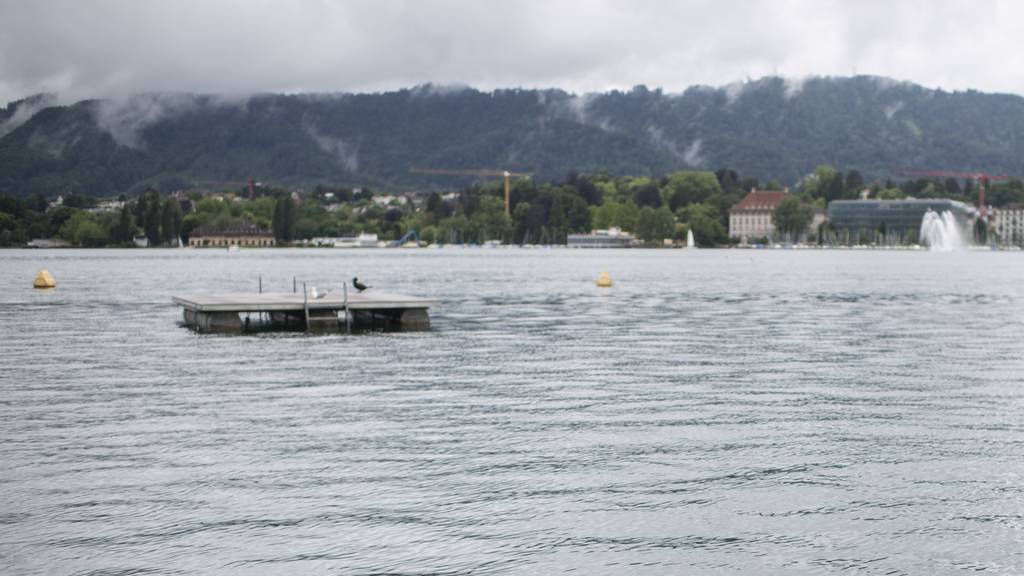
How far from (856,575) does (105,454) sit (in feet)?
46.6

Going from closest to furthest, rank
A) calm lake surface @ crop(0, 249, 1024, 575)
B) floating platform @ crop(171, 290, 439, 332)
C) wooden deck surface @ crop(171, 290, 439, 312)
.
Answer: calm lake surface @ crop(0, 249, 1024, 575), wooden deck surface @ crop(171, 290, 439, 312), floating platform @ crop(171, 290, 439, 332)

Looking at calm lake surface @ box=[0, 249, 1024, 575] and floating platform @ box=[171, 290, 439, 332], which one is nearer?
calm lake surface @ box=[0, 249, 1024, 575]

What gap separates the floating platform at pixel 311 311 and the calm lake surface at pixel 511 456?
452 cm

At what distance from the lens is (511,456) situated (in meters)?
22.3

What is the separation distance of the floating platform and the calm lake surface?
452 centimetres

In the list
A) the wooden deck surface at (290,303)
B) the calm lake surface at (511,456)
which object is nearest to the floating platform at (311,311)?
the wooden deck surface at (290,303)

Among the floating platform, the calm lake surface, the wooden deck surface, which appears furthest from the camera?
the floating platform

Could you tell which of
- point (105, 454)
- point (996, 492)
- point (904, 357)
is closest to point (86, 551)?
point (105, 454)

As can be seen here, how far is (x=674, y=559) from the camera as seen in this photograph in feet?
52.3

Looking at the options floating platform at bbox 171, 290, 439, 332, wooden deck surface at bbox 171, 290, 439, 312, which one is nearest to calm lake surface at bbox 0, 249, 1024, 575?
wooden deck surface at bbox 171, 290, 439, 312

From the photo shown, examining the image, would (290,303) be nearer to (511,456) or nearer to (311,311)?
(311,311)

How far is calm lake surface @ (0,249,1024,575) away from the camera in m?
16.3

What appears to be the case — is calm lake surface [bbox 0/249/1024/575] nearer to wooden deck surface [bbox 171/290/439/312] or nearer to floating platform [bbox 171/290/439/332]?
wooden deck surface [bbox 171/290/439/312]

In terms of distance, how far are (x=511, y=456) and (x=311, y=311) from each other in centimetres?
3262
